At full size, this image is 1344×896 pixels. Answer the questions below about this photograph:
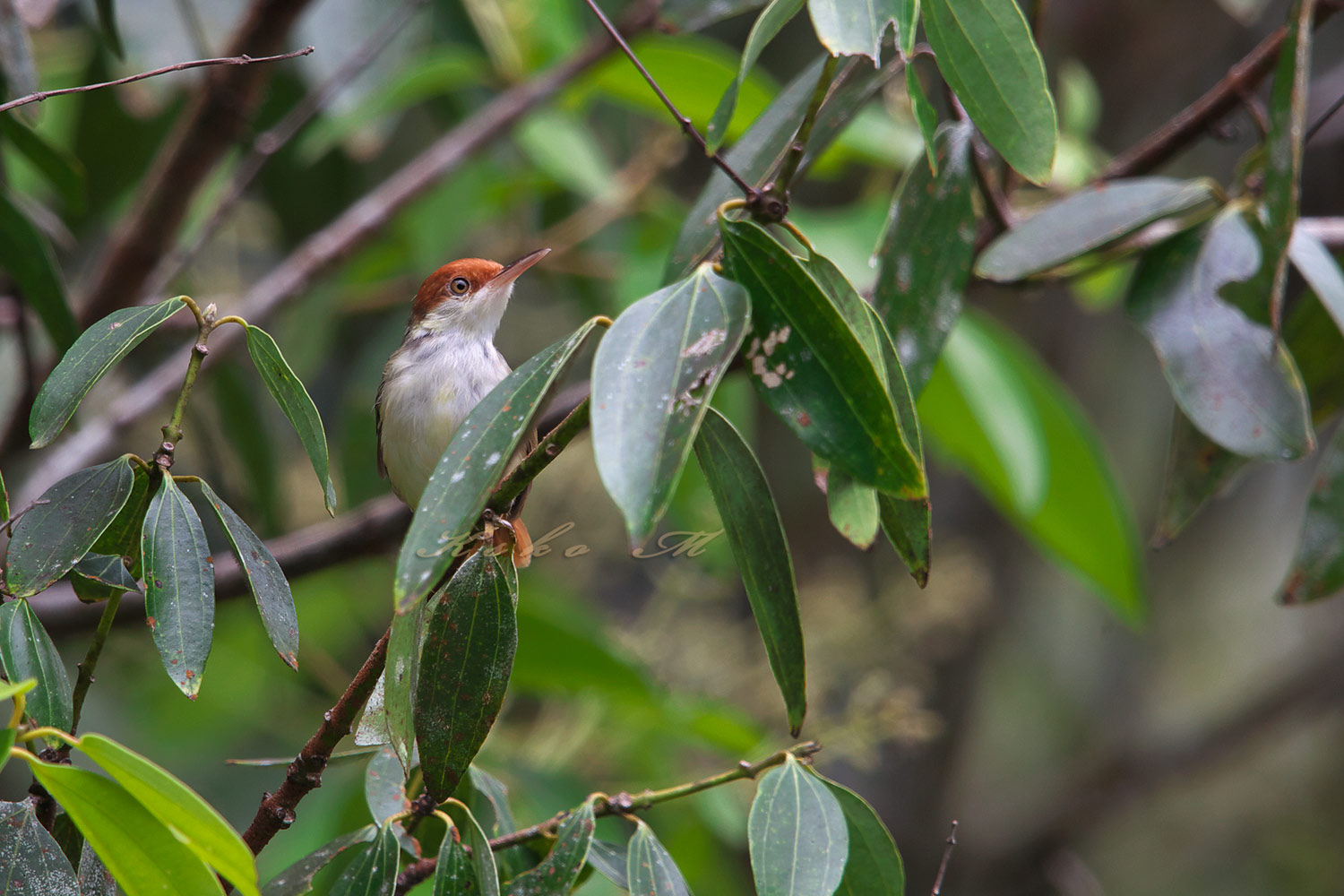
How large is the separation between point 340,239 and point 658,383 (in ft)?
6.59

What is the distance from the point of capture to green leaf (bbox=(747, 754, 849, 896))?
1.02 meters

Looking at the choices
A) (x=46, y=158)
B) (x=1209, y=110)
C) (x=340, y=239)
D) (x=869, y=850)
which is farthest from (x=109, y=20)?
(x=1209, y=110)

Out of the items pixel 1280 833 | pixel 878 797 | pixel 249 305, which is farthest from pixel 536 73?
pixel 1280 833

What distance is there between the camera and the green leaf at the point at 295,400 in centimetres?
96

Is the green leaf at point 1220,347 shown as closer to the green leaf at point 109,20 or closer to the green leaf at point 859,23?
the green leaf at point 859,23

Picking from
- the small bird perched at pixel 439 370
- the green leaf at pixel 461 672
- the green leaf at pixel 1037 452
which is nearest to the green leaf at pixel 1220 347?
the green leaf at pixel 1037 452

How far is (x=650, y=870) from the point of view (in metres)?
1.08

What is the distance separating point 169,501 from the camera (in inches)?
37.7

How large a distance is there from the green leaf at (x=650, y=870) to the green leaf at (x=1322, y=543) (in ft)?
3.60

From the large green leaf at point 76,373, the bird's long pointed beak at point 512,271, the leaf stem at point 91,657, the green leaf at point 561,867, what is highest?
the large green leaf at point 76,373

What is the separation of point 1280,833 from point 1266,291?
17.6 feet

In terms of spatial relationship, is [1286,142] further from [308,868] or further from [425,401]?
[308,868]

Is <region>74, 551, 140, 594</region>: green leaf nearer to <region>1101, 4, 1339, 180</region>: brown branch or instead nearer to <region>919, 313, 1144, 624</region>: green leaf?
<region>1101, 4, 1339, 180</region>: brown branch

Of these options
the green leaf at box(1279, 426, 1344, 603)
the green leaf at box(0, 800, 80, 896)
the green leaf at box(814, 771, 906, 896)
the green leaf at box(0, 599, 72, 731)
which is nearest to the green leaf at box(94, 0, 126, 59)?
the green leaf at box(0, 599, 72, 731)
